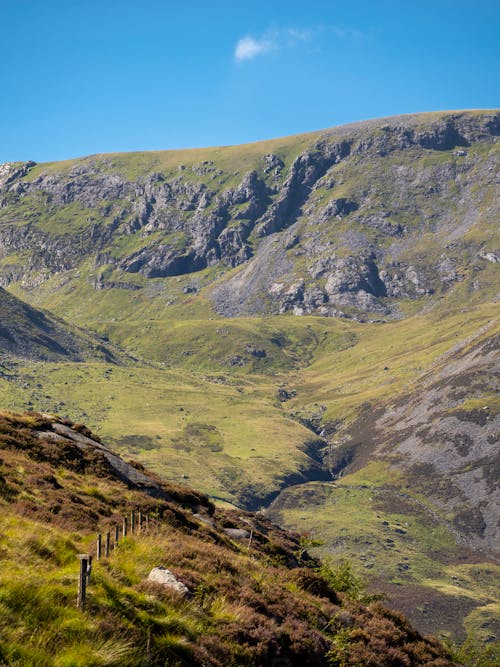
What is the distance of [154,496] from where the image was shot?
38250mm

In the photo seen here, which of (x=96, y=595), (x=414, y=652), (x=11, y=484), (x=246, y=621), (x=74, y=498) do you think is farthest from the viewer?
(x=74, y=498)

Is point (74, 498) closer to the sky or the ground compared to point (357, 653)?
closer to the sky

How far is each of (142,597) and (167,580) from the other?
203cm

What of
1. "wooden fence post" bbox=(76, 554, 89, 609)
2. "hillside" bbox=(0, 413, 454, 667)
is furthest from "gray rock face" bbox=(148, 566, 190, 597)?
"wooden fence post" bbox=(76, 554, 89, 609)

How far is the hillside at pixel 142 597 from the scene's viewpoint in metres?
12.1

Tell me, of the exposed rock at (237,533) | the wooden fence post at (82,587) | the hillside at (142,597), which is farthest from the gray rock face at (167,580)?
the exposed rock at (237,533)

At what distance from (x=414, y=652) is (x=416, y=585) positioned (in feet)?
606

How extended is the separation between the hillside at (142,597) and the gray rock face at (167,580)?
181 millimetres

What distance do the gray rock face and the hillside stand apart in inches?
7.1

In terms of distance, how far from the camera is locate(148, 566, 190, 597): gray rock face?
16531 millimetres

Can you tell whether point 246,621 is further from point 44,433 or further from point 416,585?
point 416,585

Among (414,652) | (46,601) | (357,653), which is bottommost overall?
(414,652)

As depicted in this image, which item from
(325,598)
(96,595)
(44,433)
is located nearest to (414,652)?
(325,598)

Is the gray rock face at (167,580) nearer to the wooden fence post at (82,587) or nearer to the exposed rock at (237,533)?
the wooden fence post at (82,587)
